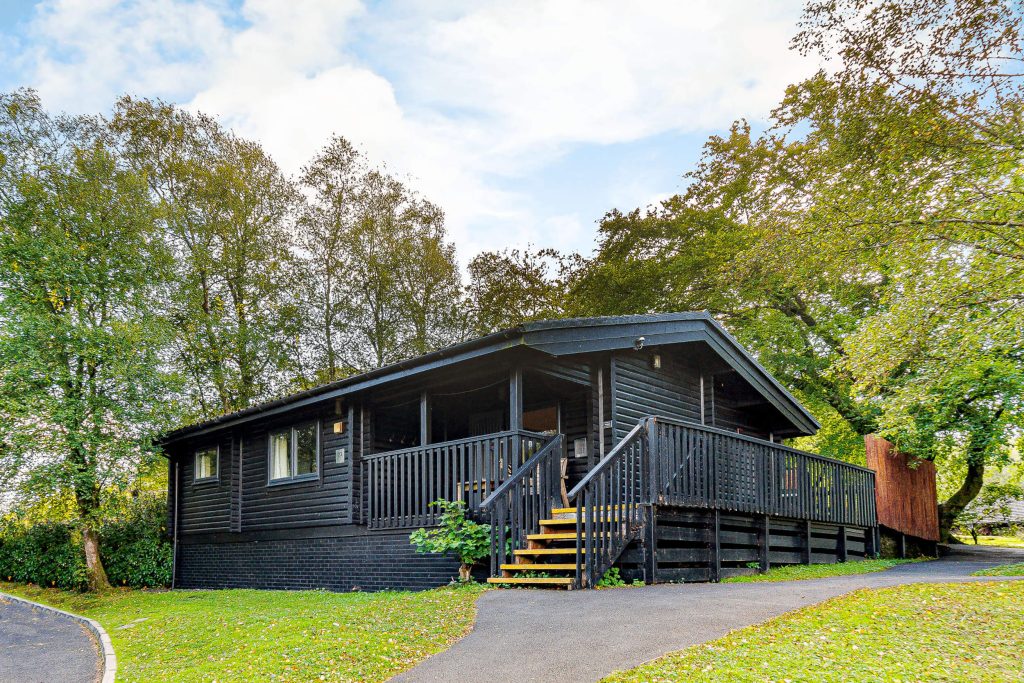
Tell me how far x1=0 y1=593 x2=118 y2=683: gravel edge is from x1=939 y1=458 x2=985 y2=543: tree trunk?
18.9 metres

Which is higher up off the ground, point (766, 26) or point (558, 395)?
point (766, 26)

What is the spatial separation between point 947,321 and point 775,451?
345 centimetres

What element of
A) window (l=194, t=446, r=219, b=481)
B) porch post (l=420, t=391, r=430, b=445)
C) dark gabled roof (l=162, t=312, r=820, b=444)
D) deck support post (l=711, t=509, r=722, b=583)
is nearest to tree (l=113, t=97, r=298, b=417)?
window (l=194, t=446, r=219, b=481)

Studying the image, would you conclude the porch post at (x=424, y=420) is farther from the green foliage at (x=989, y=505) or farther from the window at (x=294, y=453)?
the green foliage at (x=989, y=505)

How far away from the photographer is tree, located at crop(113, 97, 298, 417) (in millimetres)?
26797

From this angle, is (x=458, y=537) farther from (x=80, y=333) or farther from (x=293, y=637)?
(x=80, y=333)

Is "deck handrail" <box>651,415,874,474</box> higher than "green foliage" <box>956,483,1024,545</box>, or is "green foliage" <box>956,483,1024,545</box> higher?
"deck handrail" <box>651,415,874,474</box>

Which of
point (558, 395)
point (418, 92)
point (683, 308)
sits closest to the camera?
point (558, 395)

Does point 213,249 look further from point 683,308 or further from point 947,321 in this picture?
point 947,321

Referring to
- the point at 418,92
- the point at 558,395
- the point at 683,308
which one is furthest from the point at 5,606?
the point at 683,308

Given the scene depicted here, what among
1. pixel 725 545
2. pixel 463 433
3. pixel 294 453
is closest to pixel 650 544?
pixel 725 545

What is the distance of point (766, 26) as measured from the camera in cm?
1393

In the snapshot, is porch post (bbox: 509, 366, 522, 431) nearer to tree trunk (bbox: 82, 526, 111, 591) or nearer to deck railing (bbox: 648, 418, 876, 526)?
deck railing (bbox: 648, 418, 876, 526)

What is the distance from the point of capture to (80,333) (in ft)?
53.7
